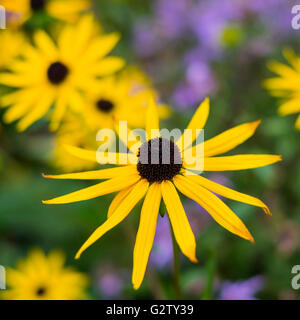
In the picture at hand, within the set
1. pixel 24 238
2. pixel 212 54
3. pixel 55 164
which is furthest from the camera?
pixel 212 54

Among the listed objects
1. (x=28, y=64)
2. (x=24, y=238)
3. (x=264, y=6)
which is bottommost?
(x=24, y=238)

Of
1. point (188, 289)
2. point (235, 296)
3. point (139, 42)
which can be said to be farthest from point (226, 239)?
point (139, 42)

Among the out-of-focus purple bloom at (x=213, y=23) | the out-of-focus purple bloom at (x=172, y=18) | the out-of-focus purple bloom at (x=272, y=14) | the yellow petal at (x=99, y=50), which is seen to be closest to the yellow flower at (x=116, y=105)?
the yellow petal at (x=99, y=50)

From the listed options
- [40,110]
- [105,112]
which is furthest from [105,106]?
[40,110]

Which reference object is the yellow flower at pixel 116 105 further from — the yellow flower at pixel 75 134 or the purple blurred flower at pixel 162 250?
the purple blurred flower at pixel 162 250

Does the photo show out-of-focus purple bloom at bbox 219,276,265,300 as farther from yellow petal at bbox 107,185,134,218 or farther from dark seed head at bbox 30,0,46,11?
dark seed head at bbox 30,0,46,11

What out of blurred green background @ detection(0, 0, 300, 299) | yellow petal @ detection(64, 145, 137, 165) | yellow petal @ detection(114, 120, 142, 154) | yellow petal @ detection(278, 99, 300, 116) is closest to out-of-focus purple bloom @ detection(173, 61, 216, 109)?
blurred green background @ detection(0, 0, 300, 299)

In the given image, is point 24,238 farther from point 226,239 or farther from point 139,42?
point 139,42
